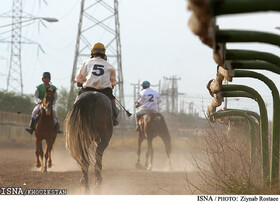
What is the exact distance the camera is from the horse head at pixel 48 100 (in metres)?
12.4

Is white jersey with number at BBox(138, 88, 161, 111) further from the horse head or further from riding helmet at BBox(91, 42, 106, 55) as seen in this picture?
riding helmet at BBox(91, 42, 106, 55)

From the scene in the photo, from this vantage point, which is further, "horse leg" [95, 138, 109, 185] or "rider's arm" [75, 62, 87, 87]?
"rider's arm" [75, 62, 87, 87]

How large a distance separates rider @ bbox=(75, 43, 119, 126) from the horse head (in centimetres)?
326

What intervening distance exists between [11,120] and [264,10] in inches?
1316

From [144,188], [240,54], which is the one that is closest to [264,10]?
[240,54]

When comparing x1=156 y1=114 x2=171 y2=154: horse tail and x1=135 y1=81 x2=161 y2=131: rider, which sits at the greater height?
x1=135 y1=81 x2=161 y2=131: rider

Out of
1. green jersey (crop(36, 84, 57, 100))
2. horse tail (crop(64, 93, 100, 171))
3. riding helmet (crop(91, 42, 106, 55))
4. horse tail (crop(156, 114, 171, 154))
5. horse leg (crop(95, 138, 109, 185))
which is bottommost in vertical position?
horse tail (crop(156, 114, 171, 154))

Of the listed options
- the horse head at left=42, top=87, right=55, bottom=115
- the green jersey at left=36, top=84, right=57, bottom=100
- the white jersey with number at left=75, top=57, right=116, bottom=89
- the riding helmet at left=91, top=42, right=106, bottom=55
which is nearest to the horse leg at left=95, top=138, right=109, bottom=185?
the white jersey with number at left=75, top=57, right=116, bottom=89

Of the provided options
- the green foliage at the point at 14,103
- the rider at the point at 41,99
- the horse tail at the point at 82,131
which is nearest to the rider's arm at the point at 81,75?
the horse tail at the point at 82,131

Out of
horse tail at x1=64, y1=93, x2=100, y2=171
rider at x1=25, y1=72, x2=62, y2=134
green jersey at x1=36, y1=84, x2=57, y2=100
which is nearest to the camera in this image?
horse tail at x1=64, y1=93, x2=100, y2=171

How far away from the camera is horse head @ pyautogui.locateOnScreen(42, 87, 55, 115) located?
12414 mm

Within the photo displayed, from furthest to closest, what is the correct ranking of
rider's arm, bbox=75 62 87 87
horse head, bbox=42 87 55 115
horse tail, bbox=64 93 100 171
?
horse head, bbox=42 87 55 115 → rider's arm, bbox=75 62 87 87 → horse tail, bbox=64 93 100 171

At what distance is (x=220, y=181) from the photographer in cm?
571

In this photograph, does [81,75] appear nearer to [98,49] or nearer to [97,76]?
[97,76]
